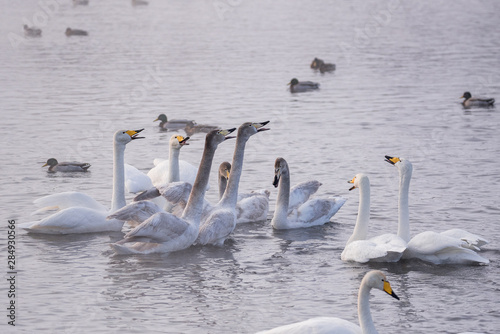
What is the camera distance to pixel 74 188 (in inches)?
577

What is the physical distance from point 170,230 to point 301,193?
2.77 meters

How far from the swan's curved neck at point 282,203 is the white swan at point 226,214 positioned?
68 centimetres

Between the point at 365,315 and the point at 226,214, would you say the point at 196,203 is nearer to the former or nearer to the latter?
the point at 226,214

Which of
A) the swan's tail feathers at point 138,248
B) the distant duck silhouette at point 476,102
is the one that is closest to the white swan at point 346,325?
the swan's tail feathers at point 138,248

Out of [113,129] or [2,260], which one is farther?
[113,129]

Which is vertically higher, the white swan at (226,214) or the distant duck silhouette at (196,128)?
the distant duck silhouette at (196,128)

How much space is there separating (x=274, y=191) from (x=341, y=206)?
7.09 feet

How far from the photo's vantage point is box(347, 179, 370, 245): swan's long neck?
425 inches

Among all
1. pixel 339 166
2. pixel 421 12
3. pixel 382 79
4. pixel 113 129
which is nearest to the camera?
pixel 339 166

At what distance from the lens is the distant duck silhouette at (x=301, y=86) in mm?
25453

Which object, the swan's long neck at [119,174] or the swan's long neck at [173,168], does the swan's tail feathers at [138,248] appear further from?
the swan's long neck at [173,168]

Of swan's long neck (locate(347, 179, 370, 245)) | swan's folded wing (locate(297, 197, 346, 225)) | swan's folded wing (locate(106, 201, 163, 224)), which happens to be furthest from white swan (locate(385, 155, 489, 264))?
swan's folded wing (locate(106, 201, 163, 224))

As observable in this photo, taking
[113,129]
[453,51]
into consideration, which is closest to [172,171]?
[113,129]

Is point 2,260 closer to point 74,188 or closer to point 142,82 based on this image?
point 74,188
